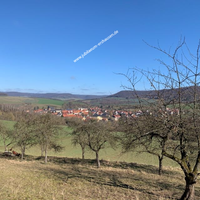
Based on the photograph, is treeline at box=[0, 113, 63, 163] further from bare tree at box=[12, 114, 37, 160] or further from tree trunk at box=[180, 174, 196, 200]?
tree trunk at box=[180, 174, 196, 200]

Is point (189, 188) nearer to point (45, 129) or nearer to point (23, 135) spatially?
point (45, 129)

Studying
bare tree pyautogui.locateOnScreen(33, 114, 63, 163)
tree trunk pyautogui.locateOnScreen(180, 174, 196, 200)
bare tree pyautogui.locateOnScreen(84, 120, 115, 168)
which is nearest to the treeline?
bare tree pyautogui.locateOnScreen(33, 114, 63, 163)

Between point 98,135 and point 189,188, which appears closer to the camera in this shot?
point 189,188

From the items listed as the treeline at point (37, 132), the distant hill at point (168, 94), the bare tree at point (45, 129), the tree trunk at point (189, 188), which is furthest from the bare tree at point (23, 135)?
the tree trunk at point (189, 188)

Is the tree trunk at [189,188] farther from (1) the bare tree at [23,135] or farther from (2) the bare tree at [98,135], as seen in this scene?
(1) the bare tree at [23,135]

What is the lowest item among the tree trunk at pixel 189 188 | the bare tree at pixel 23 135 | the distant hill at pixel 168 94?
the bare tree at pixel 23 135

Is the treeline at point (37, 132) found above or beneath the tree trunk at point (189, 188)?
beneath

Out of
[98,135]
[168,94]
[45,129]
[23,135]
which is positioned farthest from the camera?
[23,135]

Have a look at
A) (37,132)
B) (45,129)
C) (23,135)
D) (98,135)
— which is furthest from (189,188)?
(23,135)

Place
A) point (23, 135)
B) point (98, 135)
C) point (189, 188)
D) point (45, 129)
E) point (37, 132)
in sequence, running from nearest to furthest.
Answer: point (189, 188) < point (98, 135) < point (45, 129) < point (37, 132) < point (23, 135)

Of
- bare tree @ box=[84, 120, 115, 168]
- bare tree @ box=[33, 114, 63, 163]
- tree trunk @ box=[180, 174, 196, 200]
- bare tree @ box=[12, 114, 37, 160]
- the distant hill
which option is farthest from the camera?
bare tree @ box=[12, 114, 37, 160]

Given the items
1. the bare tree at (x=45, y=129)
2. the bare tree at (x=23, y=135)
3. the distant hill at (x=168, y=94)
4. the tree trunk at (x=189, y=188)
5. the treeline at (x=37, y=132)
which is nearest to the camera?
the distant hill at (x=168, y=94)

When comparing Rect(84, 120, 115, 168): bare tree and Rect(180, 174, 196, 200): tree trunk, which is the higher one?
Rect(180, 174, 196, 200): tree trunk
